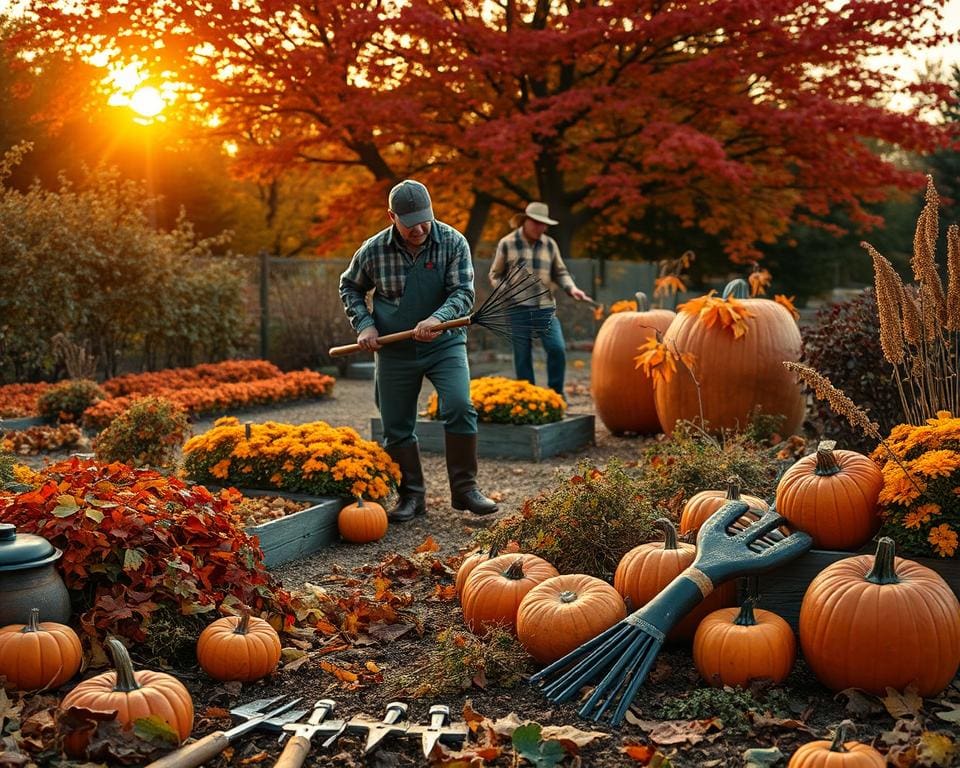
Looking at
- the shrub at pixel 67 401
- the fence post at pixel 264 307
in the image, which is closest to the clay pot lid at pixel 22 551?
the shrub at pixel 67 401

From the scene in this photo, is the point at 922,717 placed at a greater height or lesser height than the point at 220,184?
lesser

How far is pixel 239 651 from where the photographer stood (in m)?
3.69

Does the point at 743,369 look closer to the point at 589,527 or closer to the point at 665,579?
the point at 589,527

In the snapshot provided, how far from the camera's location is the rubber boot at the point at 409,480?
6414 mm

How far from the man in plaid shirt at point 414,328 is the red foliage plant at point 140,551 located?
1910 mm

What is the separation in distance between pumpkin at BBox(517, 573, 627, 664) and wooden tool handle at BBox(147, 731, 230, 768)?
119 cm

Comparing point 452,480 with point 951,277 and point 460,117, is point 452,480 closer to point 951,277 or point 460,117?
point 951,277

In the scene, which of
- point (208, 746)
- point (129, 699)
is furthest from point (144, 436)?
point (208, 746)

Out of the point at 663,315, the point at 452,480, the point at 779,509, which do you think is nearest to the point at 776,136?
the point at 663,315

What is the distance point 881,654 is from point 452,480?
3373 mm

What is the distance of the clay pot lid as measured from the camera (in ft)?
11.5

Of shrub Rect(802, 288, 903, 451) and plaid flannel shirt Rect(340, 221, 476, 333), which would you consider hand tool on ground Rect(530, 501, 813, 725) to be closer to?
plaid flannel shirt Rect(340, 221, 476, 333)

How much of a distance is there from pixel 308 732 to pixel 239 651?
562 millimetres

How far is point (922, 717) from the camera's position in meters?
3.35
